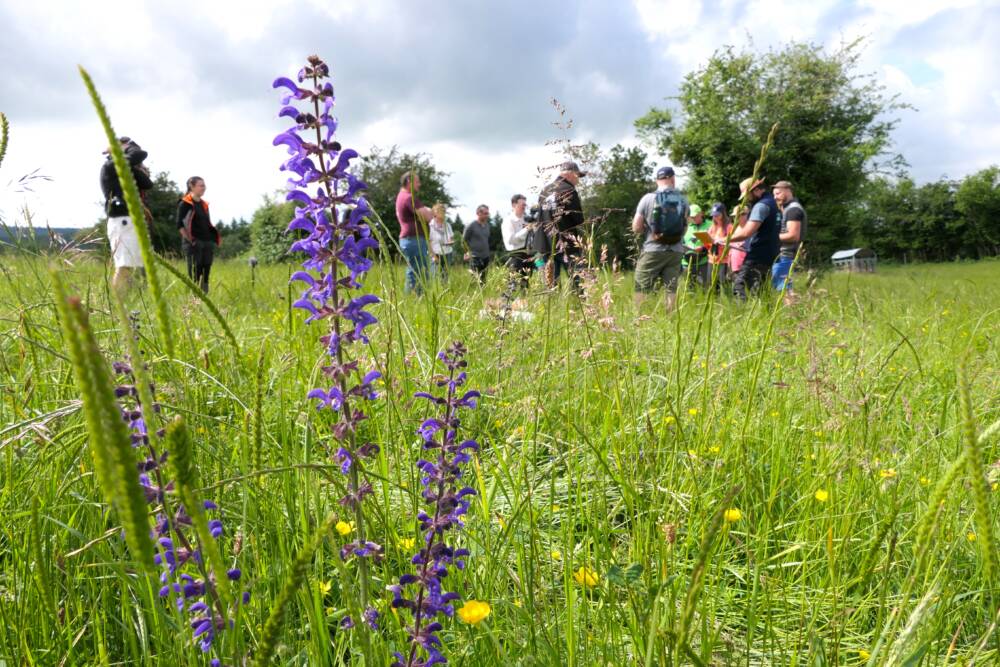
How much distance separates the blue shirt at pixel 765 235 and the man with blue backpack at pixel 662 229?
871 mm

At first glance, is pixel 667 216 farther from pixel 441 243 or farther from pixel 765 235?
pixel 441 243

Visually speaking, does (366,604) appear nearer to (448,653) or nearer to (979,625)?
(448,653)

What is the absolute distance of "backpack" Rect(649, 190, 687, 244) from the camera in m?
6.86

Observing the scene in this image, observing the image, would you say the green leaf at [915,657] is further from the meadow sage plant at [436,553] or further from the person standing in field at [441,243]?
the person standing in field at [441,243]

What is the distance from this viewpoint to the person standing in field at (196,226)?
814cm

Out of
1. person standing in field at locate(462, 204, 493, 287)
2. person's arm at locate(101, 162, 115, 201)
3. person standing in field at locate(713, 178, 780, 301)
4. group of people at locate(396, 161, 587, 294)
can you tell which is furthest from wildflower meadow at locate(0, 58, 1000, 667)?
person standing in field at locate(462, 204, 493, 287)

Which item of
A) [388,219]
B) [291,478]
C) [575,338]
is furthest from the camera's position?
[388,219]

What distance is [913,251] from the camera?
68.4 metres

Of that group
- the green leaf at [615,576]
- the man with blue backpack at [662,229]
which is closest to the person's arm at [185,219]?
the man with blue backpack at [662,229]

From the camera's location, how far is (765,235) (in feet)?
24.1

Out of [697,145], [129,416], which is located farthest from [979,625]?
[697,145]

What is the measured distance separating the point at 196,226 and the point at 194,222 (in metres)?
0.07

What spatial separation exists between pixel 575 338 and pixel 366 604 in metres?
2.57

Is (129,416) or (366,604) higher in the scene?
(129,416)
